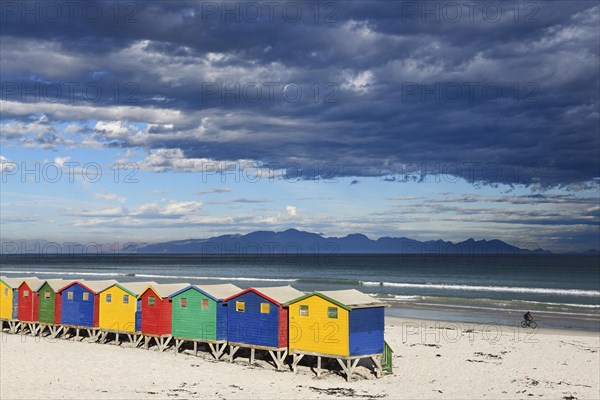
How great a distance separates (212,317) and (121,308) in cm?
719

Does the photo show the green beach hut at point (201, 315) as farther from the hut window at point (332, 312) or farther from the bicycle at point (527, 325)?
the bicycle at point (527, 325)

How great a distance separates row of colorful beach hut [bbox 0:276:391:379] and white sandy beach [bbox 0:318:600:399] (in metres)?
1.04

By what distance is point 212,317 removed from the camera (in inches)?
1241

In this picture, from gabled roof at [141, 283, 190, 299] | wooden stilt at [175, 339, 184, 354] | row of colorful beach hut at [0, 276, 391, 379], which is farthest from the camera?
gabled roof at [141, 283, 190, 299]

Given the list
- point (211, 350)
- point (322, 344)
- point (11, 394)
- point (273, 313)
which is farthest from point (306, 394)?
point (11, 394)

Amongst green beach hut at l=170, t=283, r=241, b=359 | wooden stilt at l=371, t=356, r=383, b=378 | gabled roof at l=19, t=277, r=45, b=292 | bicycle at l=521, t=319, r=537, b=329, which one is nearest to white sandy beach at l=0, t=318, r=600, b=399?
wooden stilt at l=371, t=356, r=383, b=378

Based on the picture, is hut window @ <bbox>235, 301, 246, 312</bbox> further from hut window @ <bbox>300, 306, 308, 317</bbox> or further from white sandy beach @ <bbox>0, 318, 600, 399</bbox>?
hut window @ <bbox>300, 306, 308, 317</bbox>

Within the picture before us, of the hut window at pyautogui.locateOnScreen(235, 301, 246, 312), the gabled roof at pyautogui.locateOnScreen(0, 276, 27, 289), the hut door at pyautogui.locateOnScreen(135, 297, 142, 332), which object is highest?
the gabled roof at pyautogui.locateOnScreen(0, 276, 27, 289)

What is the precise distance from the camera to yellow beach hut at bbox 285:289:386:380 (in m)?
27.2

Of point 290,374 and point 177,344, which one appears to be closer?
point 290,374

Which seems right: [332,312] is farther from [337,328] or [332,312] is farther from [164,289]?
[164,289]

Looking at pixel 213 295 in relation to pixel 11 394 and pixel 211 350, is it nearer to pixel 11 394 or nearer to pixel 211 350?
pixel 211 350

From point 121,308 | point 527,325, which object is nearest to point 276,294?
point 121,308

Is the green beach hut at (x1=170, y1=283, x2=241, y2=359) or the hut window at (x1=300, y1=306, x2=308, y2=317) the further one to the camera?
the green beach hut at (x1=170, y1=283, x2=241, y2=359)
